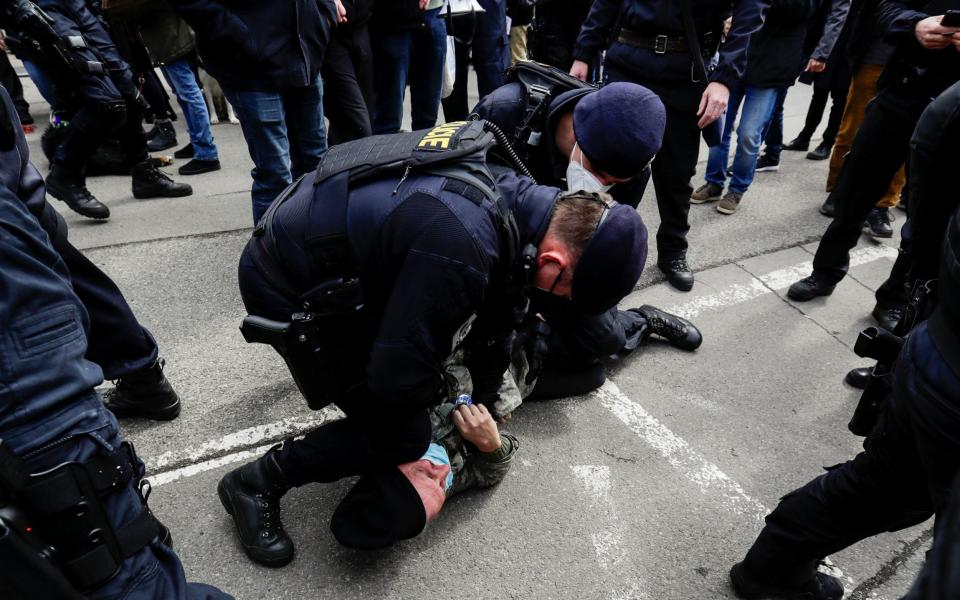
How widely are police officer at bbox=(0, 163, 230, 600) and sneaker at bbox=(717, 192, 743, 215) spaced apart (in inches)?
160

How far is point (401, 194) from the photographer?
4.61 feet

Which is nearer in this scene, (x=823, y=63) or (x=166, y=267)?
(x=166, y=267)

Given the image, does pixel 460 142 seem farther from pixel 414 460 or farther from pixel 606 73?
pixel 606 73

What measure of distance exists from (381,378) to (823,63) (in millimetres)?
4303

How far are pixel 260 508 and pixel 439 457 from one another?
0.55m

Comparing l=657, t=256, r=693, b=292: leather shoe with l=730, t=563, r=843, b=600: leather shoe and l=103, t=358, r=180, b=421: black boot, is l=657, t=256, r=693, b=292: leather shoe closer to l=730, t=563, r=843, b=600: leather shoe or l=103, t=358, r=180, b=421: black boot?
l=730, t=563, r=843, b=600: leather shoe

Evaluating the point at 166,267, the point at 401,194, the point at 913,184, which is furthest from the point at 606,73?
the point at 166,267

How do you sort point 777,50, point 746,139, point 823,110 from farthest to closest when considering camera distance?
point 823,110 → point 746,139 → point 777,50

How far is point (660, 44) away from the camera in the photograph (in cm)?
279

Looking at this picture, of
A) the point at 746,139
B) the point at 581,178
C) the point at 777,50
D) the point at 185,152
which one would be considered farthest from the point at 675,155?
the point at 185,152

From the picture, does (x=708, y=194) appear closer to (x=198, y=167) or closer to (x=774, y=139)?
(x=774, y=139)

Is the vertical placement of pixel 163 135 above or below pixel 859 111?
below

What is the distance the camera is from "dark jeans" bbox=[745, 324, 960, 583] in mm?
1166

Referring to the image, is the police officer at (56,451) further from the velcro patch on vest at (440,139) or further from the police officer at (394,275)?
the velcro patch on vest at (440,139)
